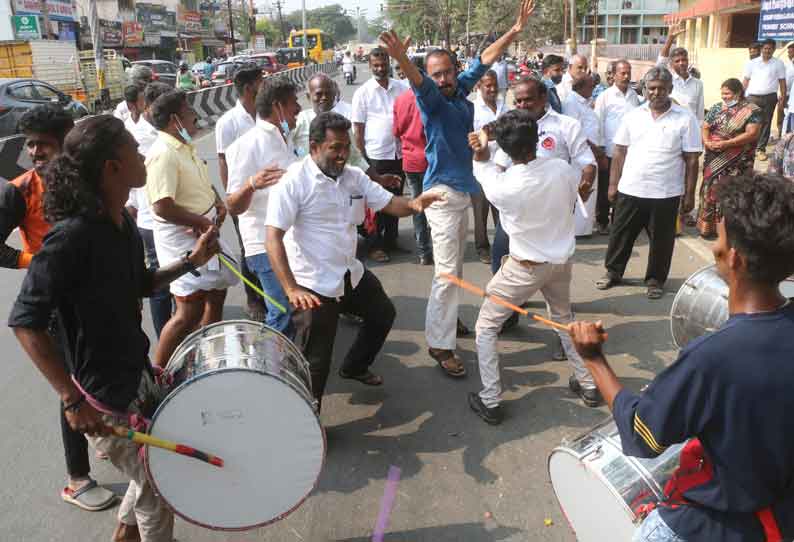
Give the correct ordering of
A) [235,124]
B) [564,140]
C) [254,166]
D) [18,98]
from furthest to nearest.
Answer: [18,98] → [235,124] → [564,140] → [254,166]

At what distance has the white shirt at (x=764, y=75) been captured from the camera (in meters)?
11.0

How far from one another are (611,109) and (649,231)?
222cm

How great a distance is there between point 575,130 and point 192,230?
10.0 ft

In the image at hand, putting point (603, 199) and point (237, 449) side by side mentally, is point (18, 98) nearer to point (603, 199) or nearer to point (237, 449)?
point (603, 199)

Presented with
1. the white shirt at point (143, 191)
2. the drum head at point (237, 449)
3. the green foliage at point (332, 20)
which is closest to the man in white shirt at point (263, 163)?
the white shirt at point (143, 191)

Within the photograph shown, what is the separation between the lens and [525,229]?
3762 mm

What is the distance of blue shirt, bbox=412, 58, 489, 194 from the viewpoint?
4500 millimetres

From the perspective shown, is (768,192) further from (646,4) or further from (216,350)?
(646,4)

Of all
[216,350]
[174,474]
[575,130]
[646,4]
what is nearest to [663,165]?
[575,130]

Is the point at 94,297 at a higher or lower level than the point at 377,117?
lower

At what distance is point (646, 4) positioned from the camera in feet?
242

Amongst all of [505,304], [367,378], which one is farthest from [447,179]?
[505,304]

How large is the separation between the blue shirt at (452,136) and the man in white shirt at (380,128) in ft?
8.39

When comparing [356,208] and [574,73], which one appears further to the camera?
[574,73]
